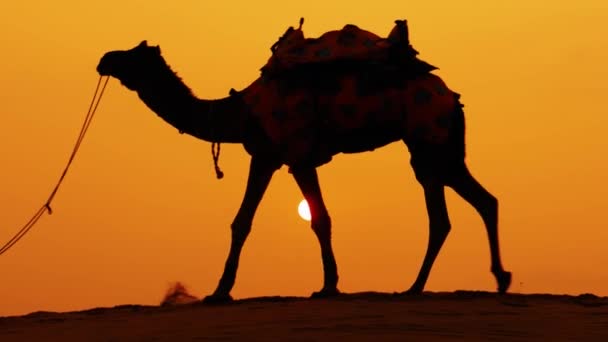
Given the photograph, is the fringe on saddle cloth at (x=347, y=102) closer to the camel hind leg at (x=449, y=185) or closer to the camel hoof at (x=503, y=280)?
the camel hind leg at (x=449, y=185)

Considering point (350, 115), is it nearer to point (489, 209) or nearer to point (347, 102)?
point (347, 102)

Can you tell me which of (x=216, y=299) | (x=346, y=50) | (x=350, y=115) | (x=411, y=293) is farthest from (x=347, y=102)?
(x=216, y=299)

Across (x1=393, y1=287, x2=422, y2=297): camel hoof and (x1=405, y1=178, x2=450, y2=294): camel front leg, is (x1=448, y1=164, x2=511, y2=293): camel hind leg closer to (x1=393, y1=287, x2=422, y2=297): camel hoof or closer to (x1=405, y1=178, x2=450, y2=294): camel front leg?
(x1=405, y1=178, x2=450, y2=294): camel front leg

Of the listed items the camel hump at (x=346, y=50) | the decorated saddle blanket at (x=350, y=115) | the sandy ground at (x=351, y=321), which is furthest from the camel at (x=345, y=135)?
the sandy ground at (x=351, y=321)

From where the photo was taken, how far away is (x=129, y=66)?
14.1 metres

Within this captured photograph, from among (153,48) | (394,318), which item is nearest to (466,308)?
(394,318)

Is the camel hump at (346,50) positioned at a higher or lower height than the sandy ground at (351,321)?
higher

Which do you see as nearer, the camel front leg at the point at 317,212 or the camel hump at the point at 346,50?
the camel hump at the point at 346,50

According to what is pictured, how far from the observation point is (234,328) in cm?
991

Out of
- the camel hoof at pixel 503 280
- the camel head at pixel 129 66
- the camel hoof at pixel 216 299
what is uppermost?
the camel head at pixel 129 66

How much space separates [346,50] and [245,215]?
1880 mm

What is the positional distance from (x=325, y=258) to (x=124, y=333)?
12.2 ft

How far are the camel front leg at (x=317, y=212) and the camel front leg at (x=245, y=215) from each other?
321 millimetres

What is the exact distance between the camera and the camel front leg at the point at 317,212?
13.5m
